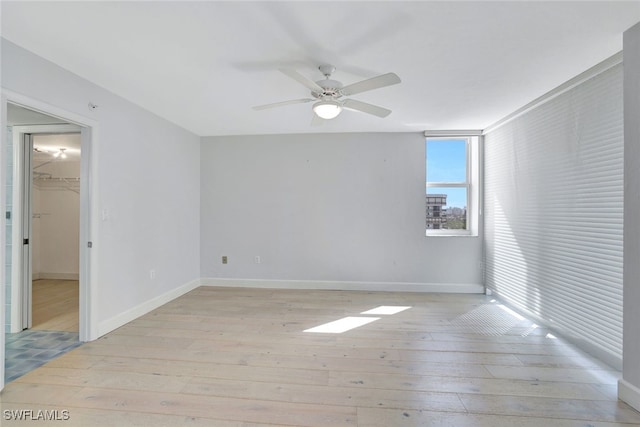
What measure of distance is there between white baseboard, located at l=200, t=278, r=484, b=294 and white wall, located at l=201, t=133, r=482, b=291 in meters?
0.04

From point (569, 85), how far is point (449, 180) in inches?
77.9

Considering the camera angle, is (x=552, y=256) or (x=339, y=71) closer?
(x=339, y=71)

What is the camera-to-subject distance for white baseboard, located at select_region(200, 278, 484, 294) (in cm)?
425

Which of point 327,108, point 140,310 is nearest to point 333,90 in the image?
point 327,108

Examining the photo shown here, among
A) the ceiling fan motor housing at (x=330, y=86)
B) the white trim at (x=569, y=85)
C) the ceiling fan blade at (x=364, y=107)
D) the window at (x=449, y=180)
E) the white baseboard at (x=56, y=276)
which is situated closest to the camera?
the white trim at (x=569, y=85)

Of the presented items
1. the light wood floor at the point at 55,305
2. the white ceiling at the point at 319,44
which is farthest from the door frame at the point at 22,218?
the white ceiling at the point at 319,44

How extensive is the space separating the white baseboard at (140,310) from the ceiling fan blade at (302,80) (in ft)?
9.44

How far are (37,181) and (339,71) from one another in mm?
5674

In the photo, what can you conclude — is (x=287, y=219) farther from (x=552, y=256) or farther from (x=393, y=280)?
(x=552, y=256)

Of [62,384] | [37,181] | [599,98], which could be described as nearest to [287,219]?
[62,384]

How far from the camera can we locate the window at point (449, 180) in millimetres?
4422

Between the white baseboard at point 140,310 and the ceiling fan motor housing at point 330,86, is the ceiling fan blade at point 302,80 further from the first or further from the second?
the white baseboard at point 140,310

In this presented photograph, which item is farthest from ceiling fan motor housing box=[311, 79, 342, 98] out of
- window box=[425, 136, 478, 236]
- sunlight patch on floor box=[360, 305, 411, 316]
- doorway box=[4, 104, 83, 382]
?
window box=[425, 136, 478, 236]

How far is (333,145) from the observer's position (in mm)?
4414
